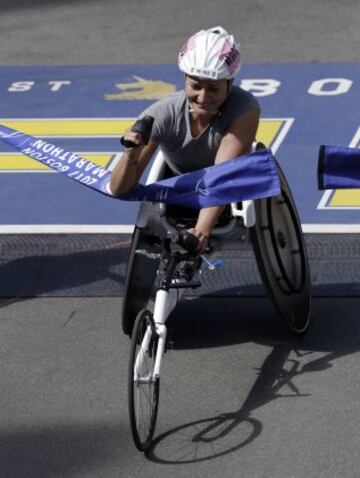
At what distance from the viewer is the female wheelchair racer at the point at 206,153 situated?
6.23 m

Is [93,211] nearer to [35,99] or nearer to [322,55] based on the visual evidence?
[35,99]

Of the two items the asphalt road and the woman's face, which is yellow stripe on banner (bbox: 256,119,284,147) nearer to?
the asphalt road

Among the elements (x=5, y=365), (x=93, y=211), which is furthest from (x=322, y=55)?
(x=5, y=365)

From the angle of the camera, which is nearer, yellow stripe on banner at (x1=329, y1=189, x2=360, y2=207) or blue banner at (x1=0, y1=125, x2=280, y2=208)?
blue banner at (x1=0, y1=125, x2=280, y2=208)

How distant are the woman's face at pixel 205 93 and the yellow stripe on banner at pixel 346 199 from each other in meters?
2.75

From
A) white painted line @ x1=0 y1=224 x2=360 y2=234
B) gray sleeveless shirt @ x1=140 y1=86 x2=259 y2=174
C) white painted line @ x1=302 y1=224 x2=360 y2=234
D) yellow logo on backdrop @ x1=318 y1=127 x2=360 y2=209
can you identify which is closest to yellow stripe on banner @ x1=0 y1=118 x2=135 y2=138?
white painted line @ x1=0 y1=224 x2=360 y2=234

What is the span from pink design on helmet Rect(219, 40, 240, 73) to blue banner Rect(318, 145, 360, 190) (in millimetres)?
631

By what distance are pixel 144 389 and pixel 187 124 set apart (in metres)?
1.46

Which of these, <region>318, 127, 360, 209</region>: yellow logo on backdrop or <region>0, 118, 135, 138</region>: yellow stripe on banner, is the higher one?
<region>318, 127, 360, 209</region>: yellow logo on backdrop

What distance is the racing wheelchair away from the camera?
19.4 ft

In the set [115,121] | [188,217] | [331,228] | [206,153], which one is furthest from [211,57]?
[115,121]

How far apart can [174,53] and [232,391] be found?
6445mm

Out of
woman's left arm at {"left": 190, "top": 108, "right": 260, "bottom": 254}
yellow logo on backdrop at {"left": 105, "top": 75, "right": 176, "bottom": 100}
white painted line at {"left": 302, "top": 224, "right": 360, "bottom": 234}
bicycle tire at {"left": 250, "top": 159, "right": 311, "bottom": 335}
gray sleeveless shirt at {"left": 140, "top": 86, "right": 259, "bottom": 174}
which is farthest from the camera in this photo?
yellow logo on backdrop at {"left": 105, "top": 75, "right": 176, "bottom": 100}

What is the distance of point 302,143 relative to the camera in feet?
32.8
